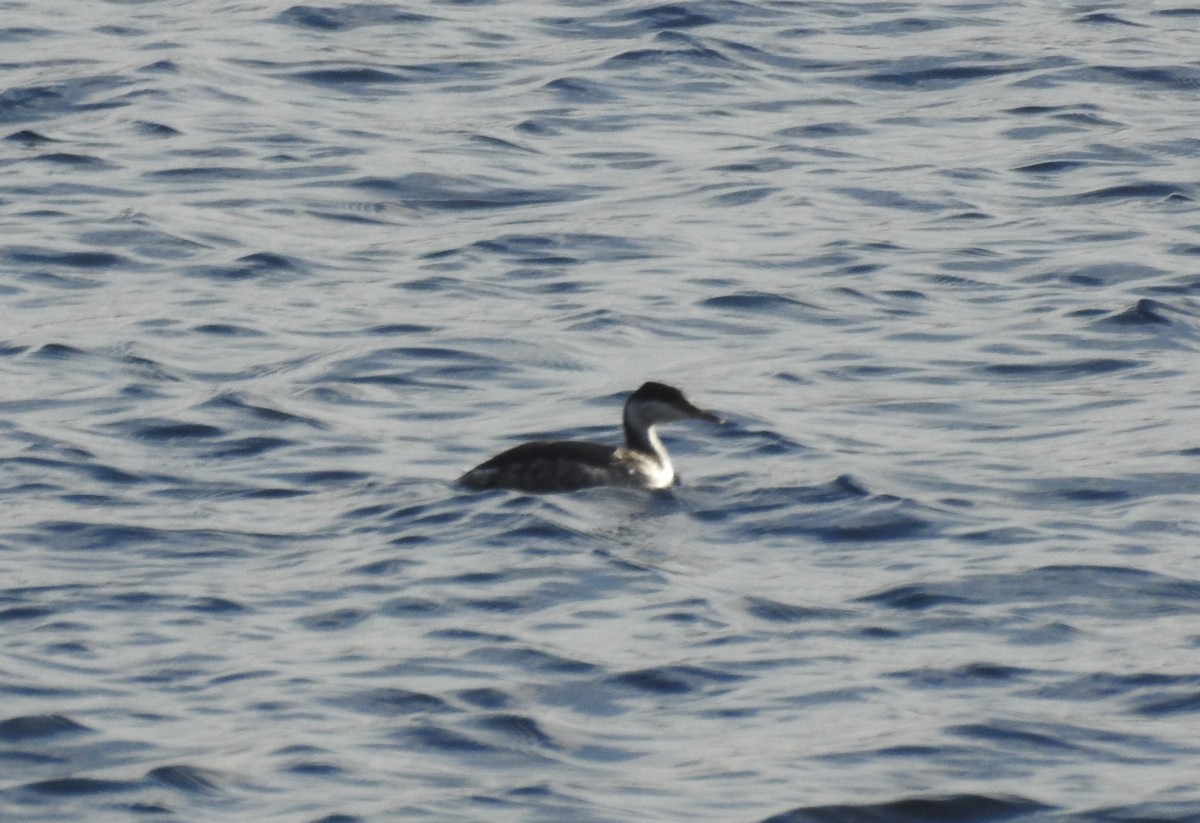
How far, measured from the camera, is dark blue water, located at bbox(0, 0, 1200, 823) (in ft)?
37.3

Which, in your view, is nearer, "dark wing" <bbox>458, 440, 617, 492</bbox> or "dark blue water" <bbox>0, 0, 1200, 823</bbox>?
"dark blue water" <bbox>0, 0, 1200, 823</bbox>

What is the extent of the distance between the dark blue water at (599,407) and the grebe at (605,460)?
0.48ft

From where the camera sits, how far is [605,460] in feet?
50.6

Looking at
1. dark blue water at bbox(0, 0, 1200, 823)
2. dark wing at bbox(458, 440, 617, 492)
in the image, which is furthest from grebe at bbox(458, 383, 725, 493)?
dark blue water at bbox(0, 0, 1200, 823)

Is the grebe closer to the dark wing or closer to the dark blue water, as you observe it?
the dark wing

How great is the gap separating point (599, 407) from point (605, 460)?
6.36ft

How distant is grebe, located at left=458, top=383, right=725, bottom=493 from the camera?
14.9m

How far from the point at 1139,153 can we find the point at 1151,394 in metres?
6.79

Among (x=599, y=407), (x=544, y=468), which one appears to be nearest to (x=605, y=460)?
(x=544, y=468)

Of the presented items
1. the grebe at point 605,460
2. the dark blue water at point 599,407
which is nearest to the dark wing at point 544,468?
the grebe at point 605,460

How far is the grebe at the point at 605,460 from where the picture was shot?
48.9 ft

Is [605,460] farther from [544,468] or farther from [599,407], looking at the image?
[599,407]

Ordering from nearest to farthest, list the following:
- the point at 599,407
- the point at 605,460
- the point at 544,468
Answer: the point at 544,468, the point at 605,460, the point at 599,407

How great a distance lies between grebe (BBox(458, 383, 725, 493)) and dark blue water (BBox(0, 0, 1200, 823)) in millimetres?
145
